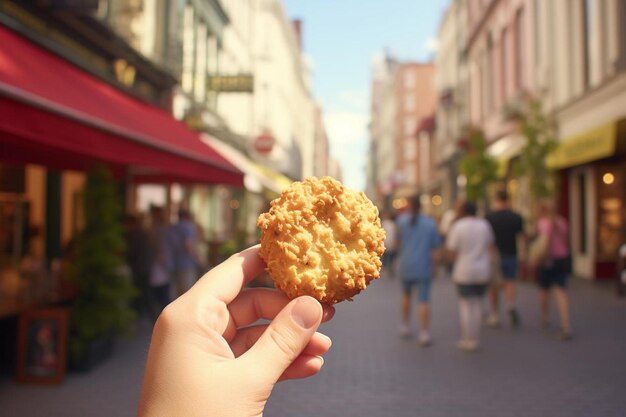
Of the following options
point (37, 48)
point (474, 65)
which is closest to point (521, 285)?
point (37, 48)

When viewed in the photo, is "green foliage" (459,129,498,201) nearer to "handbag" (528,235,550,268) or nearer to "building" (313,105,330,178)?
"handbag" (528,235,550,268)

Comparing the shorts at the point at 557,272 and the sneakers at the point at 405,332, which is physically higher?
the shorts at the point at 557,272

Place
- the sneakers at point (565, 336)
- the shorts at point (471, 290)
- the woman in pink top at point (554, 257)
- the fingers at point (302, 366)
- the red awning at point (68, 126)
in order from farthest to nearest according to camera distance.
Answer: the woman in pink top at point (554, 257), the sneakers at point (565, 336), the shorts at point (471, 290), the red awning at point (68, 126), the fingers at point (302, 366)

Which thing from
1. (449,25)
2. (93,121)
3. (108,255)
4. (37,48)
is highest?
(449,25)

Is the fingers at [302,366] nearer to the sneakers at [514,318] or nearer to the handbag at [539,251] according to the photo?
the handbag at [539,251]

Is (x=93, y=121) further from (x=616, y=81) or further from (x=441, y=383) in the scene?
(x=616, y=81)

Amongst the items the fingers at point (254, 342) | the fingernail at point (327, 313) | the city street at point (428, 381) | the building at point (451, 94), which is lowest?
the city street at point (428, 381)

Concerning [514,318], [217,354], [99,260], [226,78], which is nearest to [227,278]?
[217,354]

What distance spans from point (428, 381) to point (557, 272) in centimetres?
361

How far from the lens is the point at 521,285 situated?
15.9 metres

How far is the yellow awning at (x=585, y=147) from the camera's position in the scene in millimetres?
12784

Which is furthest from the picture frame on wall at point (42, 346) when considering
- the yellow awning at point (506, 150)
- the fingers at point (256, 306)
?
the yellow awning at point (506, 150)

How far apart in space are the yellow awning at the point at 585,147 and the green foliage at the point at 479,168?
158 inches

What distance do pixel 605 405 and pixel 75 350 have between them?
5.68m
